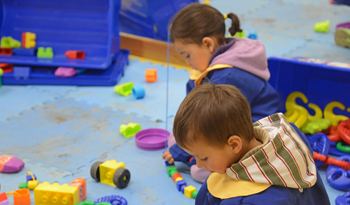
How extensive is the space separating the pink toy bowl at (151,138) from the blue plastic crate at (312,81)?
1.74 feet

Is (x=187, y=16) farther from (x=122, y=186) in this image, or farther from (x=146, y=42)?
(x=146, y=42)

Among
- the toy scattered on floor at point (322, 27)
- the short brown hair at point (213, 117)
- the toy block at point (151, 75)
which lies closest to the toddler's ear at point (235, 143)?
the short brown hair at point (213, 117)

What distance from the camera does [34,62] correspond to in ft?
7.22

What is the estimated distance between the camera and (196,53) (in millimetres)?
1316

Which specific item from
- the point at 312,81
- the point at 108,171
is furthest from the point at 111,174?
the point at 312,81

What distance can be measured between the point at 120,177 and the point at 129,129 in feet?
1.32

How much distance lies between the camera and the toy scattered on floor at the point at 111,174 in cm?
124

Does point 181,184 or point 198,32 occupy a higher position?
point 198,32

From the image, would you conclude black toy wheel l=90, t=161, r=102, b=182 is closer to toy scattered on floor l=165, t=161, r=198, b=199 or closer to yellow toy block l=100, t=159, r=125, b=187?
yellow toy block l=100, t=159, r=125, b=187

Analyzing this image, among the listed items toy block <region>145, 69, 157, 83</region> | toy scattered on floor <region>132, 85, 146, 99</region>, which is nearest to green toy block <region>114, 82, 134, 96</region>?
toy scattered on floor <region>132, 85, 146, 99</region>

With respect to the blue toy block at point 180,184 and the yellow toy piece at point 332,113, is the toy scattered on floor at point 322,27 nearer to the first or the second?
the yellow toy piece at point 332,113

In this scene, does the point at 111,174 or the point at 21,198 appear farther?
the point at 111,174

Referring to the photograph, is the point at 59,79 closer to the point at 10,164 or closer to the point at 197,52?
the point at 10,164

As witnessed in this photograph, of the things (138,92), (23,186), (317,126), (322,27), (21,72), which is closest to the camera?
(23,186)
